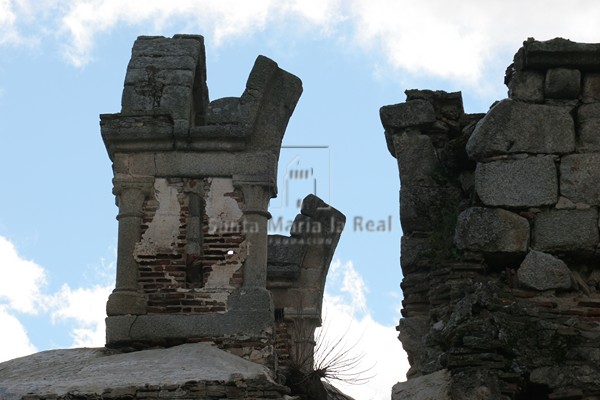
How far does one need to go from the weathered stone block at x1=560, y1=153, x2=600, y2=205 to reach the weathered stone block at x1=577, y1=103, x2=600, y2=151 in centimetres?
8

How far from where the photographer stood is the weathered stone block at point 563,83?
34.7ft

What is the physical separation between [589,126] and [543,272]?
116cm

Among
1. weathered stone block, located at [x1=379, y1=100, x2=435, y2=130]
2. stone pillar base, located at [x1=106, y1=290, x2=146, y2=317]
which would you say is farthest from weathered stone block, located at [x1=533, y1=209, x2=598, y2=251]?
stone pillar base, located at [x1=106, y1=290, x2=146, y2=317]

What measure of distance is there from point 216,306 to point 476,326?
4296 millimetres

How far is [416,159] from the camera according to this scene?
12.4 m

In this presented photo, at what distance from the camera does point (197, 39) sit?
582 inches

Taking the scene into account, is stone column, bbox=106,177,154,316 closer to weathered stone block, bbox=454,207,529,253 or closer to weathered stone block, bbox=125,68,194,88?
weathered stone block, bbox=125,68,194,88

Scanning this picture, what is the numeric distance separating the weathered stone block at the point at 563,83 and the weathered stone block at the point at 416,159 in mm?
1841

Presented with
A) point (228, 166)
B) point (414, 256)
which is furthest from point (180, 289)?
point (414, 256)

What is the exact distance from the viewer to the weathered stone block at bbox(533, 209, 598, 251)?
33.7ft

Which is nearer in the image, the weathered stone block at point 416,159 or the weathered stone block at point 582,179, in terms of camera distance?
the weathered stone block at point 582,179

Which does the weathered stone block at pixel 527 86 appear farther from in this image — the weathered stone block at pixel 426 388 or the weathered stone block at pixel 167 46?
the weathered stone block at pixel 167 46

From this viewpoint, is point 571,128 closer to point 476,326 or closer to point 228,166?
point 476,326

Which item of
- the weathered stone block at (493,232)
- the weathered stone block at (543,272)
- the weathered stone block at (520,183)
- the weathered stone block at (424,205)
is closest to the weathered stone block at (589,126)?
the weathered stone block at (520,183)
